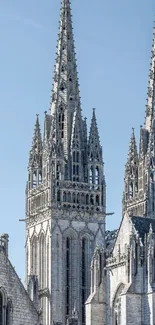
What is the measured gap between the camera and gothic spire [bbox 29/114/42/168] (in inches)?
4323

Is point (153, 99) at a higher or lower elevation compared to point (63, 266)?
higher

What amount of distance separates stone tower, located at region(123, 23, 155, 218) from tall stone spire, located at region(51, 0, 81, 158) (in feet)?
21.2

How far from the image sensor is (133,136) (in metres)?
109

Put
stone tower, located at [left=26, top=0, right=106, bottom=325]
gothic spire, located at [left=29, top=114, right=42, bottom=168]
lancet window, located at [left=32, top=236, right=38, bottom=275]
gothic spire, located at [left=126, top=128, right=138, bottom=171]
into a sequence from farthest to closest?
gothic spire, located at [left=29, top=114, right=42, bottom=168] → gothic spire, located at [left=126, top=128, right=138, bottom=171] → lancet window, located at [left=32, top=236, right=38, bottom=275] → stone tower, located at [left=26, top=0, right=106, bottom=325]

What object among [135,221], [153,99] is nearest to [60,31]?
[153,99]

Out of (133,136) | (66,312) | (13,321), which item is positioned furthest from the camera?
(133,136)

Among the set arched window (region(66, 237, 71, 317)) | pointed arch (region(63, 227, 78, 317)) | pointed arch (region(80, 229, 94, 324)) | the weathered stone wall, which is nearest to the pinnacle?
pointed arch (region(80, 229, 94, 324))

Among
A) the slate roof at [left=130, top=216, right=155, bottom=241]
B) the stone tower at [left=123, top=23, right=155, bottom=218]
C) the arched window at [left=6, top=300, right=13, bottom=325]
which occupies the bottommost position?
the arched window at [left=6, top=300, right=13, bottom=325]

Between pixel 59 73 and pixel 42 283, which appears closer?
pixel 42 283

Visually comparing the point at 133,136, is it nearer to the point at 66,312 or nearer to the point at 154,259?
the point at 66,312

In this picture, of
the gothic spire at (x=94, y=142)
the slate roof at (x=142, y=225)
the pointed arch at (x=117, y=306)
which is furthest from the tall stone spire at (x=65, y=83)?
the pointed arch at (x=117, y=306)

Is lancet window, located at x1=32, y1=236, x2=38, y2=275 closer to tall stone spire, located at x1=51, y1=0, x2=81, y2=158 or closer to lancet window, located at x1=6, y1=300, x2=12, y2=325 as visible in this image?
tall stone spire, located at x1=51, y1=0, x2=81, y2=158

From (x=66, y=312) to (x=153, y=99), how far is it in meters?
21.6

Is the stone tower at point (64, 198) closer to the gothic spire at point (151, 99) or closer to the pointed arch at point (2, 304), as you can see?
the gothic spire at point (151, 99)
